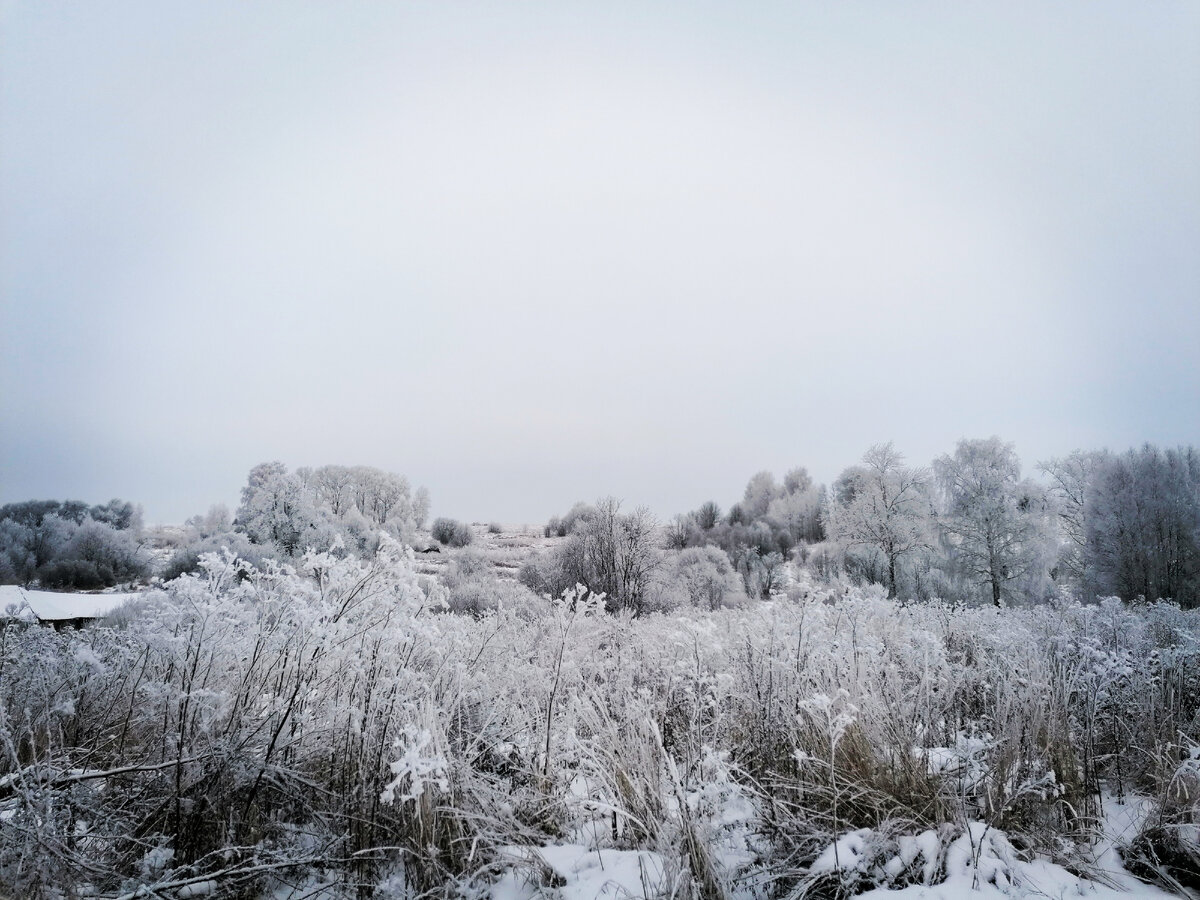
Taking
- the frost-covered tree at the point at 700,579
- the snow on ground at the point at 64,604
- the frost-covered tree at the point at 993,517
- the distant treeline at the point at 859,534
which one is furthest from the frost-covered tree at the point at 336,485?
the frost-covered tree at the point at 993,517

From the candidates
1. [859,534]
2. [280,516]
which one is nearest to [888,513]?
[859,534]

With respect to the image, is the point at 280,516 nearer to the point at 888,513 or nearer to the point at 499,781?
the point at 499,781

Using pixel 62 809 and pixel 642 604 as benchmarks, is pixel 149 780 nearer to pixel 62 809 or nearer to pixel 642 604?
pixel 62 809

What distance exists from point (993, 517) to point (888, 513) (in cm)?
412

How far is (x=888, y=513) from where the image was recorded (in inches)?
1093

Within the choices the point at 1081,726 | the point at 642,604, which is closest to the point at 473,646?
the point at 1081,726

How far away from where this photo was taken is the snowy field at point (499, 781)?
250 centimetres

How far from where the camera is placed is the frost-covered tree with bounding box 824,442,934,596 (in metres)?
27.0

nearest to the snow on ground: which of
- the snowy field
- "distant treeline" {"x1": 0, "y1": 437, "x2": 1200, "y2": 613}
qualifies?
"distant treeline" {"x1": 0, "y1": 437, "x2": 1200, "y2": 613}

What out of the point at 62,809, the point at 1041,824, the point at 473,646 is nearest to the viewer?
the point at 62,809

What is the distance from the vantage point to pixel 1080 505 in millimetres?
27141

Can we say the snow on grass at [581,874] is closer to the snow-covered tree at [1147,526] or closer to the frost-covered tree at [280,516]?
the frost-covered tree at [280,516]

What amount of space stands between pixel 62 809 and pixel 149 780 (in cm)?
58

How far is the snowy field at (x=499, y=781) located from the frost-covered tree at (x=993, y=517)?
→ 78.6 feet
